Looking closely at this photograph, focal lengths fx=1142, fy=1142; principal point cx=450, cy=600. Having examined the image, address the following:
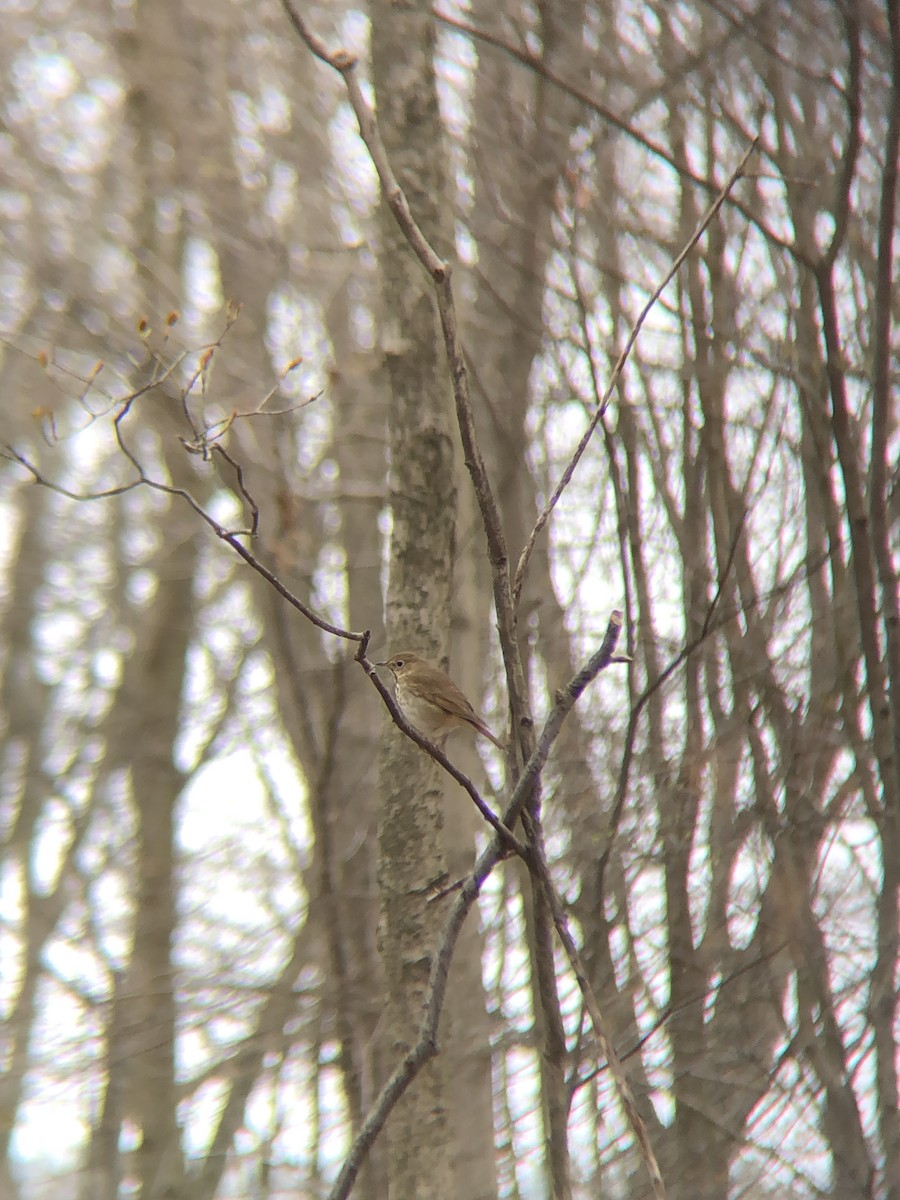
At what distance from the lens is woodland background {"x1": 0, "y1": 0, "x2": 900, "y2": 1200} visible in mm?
3156

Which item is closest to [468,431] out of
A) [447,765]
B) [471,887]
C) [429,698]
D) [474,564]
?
[447,765]

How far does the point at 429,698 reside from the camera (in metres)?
3.42

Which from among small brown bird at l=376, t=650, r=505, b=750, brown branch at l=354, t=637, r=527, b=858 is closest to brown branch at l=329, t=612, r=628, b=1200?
brown branch at l=354, t=637, r=527, b=858

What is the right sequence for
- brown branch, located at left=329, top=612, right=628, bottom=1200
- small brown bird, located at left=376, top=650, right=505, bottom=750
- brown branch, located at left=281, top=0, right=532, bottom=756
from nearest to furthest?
brown branch, located at left=329, top=612, right=628, bottom=1200
brown branch, located at left=281, top=0, right=532, bottom=756
small brown bird, located at left=376, top=650, right=505, bottom=750

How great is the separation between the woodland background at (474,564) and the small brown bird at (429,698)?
0.16m

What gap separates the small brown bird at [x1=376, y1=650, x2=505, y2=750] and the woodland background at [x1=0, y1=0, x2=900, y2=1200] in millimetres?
157

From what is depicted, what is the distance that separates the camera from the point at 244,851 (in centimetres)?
653

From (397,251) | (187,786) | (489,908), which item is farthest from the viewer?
(187,786)

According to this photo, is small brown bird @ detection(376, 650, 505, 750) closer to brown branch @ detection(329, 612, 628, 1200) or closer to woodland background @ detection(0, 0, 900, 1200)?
woodland background @ detection(0, 0, 900, 1200)

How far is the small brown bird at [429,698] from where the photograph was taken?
3.04 m

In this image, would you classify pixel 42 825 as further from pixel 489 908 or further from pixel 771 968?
pixel 771 968

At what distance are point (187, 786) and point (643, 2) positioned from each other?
208 inches

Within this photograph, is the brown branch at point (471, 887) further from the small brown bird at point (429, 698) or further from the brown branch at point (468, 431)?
the small brown bird at point (429, 698)

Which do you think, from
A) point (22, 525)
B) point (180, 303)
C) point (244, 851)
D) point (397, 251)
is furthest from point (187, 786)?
point (397, 251)
